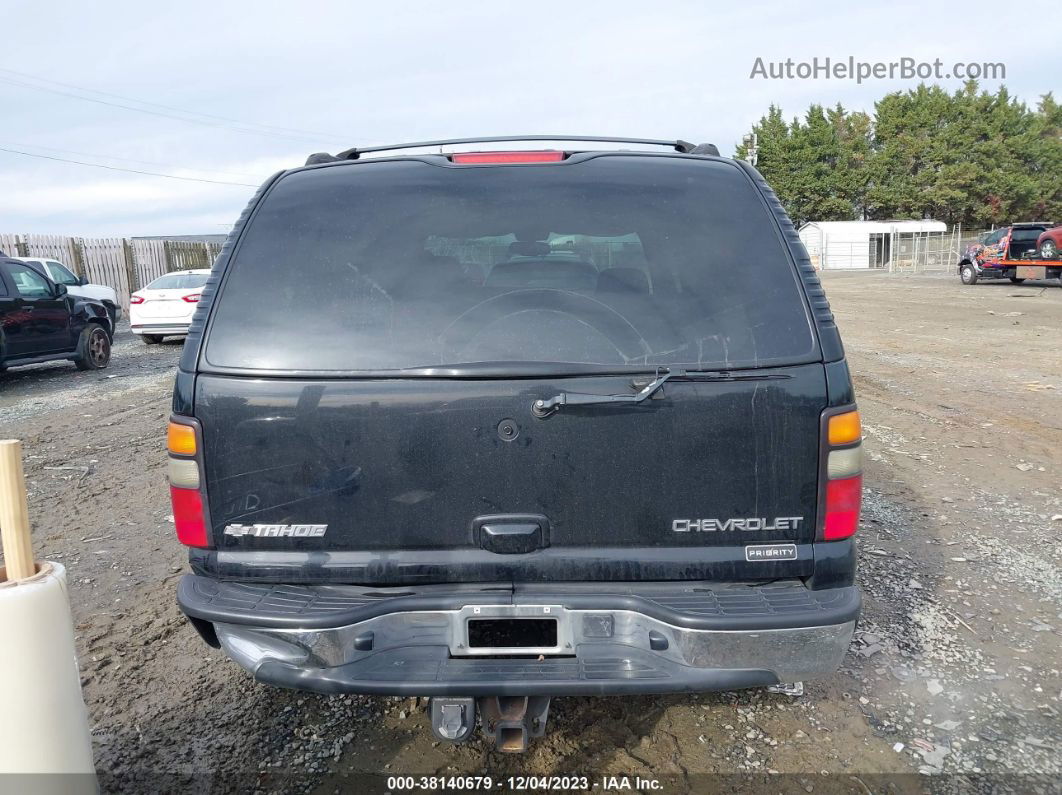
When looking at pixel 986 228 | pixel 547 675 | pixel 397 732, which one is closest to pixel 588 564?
pixel 547 675

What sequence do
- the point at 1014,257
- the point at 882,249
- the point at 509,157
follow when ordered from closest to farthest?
the point at 509,157 < the point at 1014,257 < the point at 882,249

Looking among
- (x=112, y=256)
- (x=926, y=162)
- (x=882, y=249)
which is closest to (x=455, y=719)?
(x=112, y=256)

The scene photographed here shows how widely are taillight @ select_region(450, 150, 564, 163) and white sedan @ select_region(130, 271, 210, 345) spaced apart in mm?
12911

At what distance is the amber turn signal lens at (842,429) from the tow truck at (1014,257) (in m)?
25.4

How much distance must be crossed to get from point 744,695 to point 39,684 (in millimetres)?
2378

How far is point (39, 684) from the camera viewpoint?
6.44 ft

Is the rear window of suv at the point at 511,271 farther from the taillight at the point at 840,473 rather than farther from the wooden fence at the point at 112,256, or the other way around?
the wooden fence at the point at 112,256

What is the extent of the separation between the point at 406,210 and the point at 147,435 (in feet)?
20.4

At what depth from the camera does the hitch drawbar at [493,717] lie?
222 cm

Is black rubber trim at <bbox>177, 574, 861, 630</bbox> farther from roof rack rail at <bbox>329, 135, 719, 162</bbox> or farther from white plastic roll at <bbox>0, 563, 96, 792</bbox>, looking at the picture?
roof rack rail at <bbox>329, 135, 719, 162</bbox>

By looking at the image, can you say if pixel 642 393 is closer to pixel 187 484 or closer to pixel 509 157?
pixel 509 157

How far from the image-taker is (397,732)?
2.76 meters

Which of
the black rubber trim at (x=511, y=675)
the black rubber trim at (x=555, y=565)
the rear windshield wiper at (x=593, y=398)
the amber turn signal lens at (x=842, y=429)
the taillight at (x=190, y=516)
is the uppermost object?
the rear windshield wiper at (x=593, y=398)

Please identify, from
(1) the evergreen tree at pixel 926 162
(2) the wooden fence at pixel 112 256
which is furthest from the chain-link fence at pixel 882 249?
(2) the wooden fence at pixel 112 256
